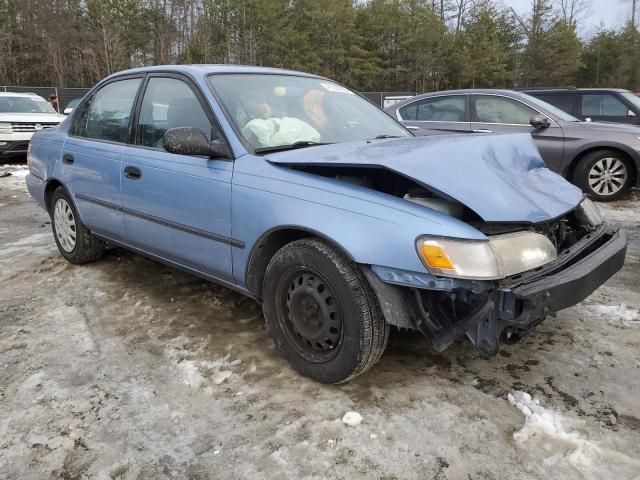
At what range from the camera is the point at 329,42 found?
3856 cm

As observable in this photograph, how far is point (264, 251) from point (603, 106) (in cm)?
811

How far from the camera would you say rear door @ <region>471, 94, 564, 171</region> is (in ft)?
23.5

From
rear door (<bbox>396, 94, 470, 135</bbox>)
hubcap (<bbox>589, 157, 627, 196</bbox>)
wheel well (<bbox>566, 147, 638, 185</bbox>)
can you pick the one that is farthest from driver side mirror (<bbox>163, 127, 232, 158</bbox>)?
hubcap (<bbox>589, 157, 627, 196</bbox>)

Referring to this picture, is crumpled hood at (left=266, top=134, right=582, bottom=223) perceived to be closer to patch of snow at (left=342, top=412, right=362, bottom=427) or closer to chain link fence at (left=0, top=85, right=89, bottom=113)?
patch of snow at (left=342, top=412, right=362, bottom=427)

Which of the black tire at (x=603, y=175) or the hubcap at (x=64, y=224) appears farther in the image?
the black tire at (x=603, y=175)

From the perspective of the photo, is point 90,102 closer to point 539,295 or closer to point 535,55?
point 539,295

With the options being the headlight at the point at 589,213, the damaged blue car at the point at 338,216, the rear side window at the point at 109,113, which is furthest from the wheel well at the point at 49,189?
the headlight at the point at 589,213

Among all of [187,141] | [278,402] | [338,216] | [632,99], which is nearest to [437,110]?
[632,99]

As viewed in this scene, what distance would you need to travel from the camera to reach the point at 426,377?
2682 millimetres

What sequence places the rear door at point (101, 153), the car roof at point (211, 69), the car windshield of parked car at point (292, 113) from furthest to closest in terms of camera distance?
the rear door at point (101, 153) → the car roof at point (211, 69) → the car windshield of parked car at point (292, 113)

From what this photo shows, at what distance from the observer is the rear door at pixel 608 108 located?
28.5 ft

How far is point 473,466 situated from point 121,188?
9.26 ft

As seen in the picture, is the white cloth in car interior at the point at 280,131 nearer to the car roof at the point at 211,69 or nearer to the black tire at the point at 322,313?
the car roof at the point at 211,69

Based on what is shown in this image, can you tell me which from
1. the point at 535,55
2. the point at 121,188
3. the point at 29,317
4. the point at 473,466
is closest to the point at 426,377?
the point at 473,466
